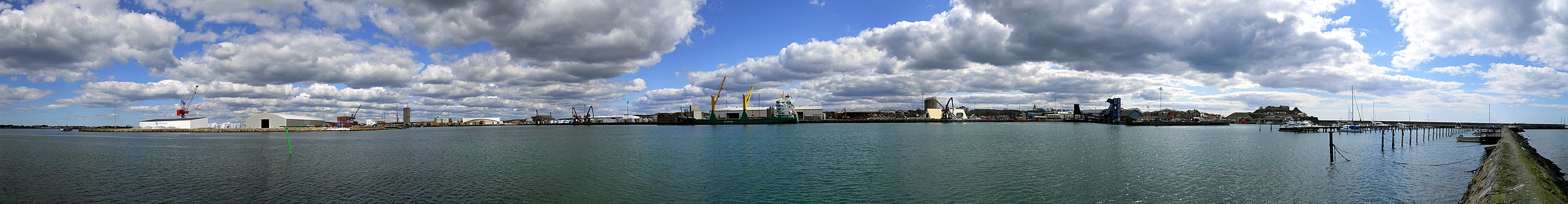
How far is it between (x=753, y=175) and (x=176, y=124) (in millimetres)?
155256

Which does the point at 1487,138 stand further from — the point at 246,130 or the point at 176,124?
the point at 176,124

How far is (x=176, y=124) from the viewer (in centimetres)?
13150

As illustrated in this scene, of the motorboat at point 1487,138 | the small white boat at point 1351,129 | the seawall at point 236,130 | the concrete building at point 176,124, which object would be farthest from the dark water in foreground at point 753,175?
the concrete building at point 176,124

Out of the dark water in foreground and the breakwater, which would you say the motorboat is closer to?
the dark water in foreground

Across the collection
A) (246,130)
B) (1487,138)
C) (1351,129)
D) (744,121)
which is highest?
(246,130)

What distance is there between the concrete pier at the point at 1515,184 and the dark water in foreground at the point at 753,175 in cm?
107

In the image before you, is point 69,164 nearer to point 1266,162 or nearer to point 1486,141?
point 1266,162

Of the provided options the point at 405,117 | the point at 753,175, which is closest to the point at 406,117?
the point at 405,117

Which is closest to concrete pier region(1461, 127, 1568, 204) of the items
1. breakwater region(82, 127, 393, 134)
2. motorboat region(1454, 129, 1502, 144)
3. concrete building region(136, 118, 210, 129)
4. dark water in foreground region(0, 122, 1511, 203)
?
dark water in foreground region(0, 122, 1511, 203)

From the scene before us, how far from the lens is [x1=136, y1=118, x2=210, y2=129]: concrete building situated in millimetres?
131375

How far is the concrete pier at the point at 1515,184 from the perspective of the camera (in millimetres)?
16688

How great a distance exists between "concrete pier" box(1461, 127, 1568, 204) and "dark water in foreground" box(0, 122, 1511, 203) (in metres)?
1.07

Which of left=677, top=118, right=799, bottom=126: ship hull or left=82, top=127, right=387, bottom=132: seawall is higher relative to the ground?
left=82, top=127, right=387, bottom=132: seawall

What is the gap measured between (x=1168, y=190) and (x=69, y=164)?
5265cm
